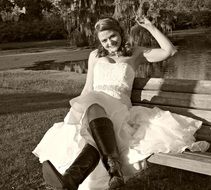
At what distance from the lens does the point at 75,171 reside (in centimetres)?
319

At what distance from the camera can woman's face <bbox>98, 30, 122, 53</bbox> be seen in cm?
397

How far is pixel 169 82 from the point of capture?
13.0 ft

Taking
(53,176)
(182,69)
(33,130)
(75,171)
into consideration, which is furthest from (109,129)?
(182,69)

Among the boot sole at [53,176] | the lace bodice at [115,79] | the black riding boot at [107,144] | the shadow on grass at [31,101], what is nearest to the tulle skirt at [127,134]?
the black riding boot at [107,144]

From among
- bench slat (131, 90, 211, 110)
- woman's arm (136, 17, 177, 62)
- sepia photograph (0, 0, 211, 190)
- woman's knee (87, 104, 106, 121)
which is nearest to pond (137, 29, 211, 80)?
sepia photograph (0, 0, 211, 190)

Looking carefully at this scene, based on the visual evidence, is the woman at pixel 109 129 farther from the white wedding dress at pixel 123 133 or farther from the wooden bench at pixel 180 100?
the wooden bench at pixel 180 100

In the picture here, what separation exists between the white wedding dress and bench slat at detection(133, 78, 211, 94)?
0.27m

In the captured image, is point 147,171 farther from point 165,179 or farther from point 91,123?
point 91,123

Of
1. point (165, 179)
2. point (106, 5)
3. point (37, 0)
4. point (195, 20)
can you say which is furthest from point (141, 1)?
point (37, 0)

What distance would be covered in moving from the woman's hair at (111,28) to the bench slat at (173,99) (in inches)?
15.8

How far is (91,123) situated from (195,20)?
29.4m

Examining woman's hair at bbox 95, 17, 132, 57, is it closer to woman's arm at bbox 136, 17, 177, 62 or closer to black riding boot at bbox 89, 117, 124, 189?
woman's arm at bbox 136, 17, 177, 62

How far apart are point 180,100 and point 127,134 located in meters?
0.62

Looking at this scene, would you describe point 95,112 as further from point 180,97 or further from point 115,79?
point 180,97
